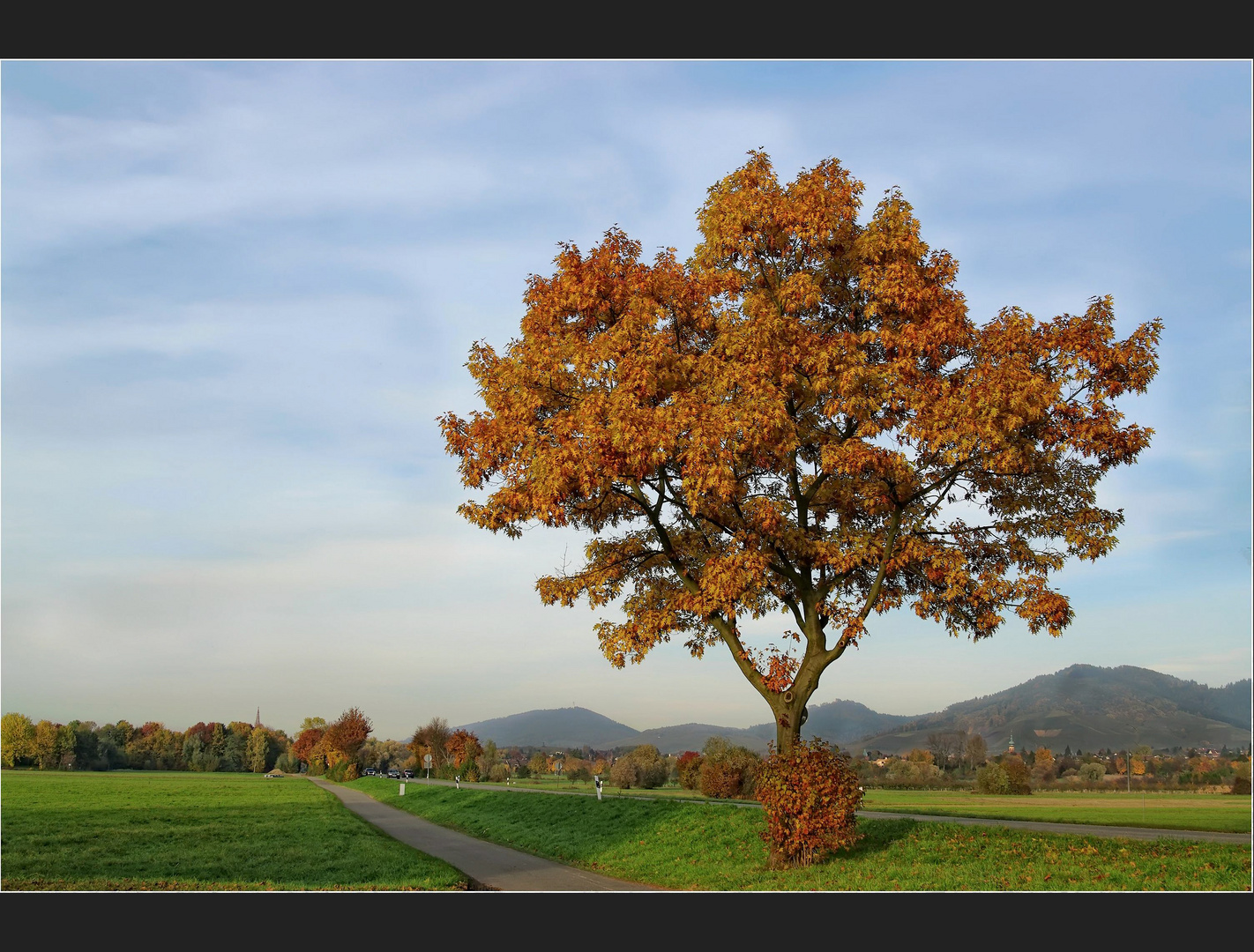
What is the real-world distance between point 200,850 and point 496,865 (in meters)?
7.39

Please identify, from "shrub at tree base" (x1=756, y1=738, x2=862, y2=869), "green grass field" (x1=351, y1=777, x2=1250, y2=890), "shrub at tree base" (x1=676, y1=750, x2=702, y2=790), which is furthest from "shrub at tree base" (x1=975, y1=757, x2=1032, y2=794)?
"shrub at tree base" (x1=756, y1=738, x2=862, y2=869)

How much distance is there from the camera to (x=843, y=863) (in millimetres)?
14055

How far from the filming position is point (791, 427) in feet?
45.0

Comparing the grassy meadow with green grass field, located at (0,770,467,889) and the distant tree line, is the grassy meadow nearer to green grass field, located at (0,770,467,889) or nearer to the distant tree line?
green grass field, located at (0,770,467,889)

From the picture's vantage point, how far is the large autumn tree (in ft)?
43.9

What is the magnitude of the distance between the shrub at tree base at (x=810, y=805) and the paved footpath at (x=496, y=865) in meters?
2.41

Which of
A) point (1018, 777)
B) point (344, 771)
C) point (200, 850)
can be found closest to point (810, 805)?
point (200, 850)

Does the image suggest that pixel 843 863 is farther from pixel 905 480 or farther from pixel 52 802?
pixel 52 802

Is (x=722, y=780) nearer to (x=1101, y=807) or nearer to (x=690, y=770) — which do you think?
(x=690, y=770)

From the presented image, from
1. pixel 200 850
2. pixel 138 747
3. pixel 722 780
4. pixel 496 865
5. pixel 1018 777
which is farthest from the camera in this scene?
pixel 138 747

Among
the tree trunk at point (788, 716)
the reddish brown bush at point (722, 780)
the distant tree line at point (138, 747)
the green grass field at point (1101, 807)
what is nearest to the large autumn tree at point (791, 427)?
the tree trunk at point (788, 716)

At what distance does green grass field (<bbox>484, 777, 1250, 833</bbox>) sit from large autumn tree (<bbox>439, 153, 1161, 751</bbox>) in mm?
10561

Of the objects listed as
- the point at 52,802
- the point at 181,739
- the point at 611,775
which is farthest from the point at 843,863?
the point at 181,739

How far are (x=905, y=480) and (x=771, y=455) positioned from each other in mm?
2273
